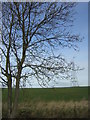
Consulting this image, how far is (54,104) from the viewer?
11.5ft

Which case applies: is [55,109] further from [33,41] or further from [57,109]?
[33,41]

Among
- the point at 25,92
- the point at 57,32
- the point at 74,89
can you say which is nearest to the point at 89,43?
the point at 57,32

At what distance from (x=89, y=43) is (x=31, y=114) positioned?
5.95 feet

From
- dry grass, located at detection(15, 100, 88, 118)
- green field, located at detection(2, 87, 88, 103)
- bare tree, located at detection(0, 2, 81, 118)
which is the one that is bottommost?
dry grass, located at detection(15, 100, 88, 118)

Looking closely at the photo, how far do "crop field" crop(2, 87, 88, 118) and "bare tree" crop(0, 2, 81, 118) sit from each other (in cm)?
31

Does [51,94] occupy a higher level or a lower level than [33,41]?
lower

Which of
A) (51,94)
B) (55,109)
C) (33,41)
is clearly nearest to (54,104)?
(55,109)

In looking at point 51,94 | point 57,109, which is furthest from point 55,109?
point 51,94

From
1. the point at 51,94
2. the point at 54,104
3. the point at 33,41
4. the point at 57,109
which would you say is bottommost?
the point at 57,109

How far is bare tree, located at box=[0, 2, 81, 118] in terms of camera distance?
3.09 m

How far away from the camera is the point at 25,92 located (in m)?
3.29

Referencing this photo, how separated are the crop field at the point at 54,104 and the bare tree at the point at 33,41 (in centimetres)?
31

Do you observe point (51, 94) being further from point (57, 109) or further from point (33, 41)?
point (33, 41)

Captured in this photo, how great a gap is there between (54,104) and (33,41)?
1356 millimetres
